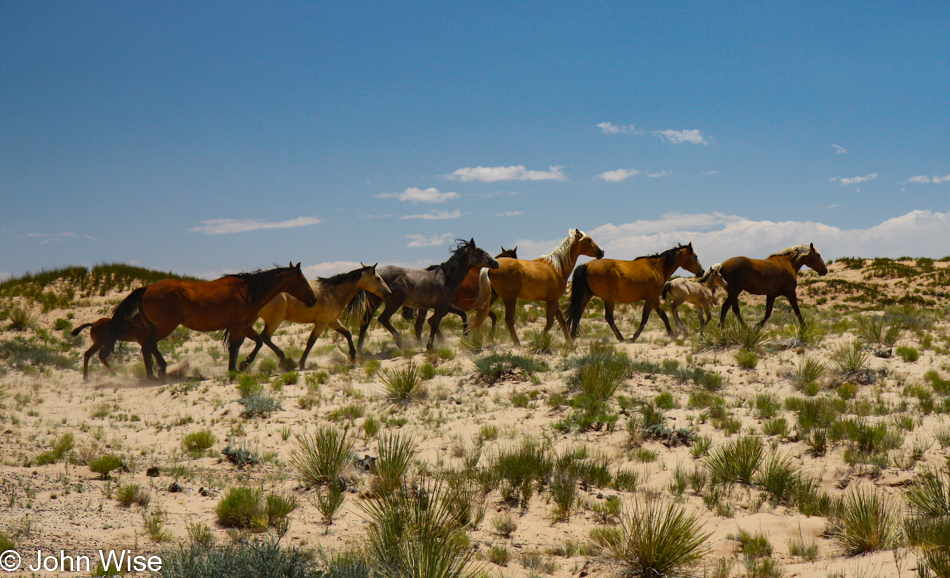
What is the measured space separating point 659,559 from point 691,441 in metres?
3.65

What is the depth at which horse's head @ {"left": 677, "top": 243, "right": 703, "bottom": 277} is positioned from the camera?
18.3 meters

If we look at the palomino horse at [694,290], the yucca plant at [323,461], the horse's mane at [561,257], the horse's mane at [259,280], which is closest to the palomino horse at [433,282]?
the horse's mane at [561,257]

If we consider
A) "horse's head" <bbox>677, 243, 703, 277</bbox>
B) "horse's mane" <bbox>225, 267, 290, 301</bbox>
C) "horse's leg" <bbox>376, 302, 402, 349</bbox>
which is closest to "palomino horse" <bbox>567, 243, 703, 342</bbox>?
"horse's head" <bbox>677, 243, 703, 277</bbox>

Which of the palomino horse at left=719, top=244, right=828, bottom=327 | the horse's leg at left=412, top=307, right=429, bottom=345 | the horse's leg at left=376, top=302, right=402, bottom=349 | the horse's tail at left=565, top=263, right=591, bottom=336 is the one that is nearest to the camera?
the horse's leg at left=376, top=302, right=402, bottom=349

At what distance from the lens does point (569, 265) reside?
17016 millimetres

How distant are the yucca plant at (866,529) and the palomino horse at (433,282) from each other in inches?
413

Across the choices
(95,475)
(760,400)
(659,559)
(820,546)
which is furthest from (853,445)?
(95,475)

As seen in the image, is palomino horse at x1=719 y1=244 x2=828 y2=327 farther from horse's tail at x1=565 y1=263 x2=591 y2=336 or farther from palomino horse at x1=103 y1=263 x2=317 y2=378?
palomino horse at x1=103 y1=263 x2=317 y2=378

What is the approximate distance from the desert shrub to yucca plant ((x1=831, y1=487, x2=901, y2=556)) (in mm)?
7448

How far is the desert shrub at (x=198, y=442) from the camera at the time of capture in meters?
8.67

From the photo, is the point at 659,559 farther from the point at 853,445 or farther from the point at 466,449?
the point at 853,445

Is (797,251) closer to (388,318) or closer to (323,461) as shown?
(388,318)

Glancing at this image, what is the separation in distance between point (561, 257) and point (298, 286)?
6.78 m

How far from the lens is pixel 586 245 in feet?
57.4
